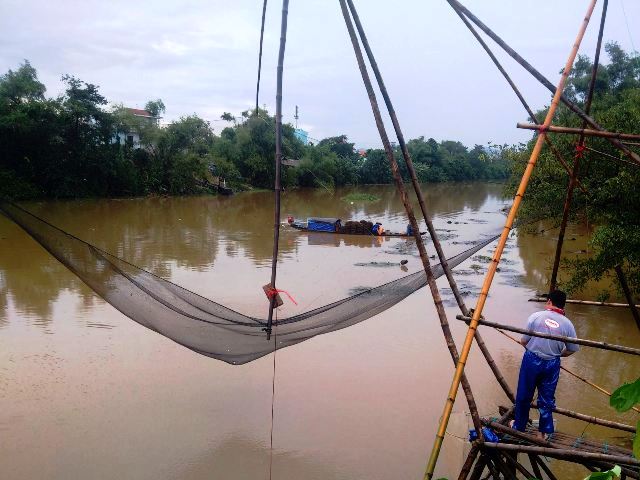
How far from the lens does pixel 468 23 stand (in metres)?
2.77

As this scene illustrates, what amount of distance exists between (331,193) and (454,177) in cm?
1948

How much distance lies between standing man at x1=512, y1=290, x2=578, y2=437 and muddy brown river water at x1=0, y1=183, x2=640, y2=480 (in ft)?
4.23

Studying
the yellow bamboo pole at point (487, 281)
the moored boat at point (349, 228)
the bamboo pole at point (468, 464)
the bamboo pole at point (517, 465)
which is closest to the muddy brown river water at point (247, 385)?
the bamboo pole at point (517, 465)

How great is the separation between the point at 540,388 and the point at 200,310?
2245mm

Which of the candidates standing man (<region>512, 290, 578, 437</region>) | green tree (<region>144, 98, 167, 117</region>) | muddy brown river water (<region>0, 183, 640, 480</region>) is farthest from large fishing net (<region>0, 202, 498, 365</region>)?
green tree (<region>144, 98, 167, 117</region>)

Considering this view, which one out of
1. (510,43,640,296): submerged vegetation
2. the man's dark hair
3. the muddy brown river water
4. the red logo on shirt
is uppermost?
(510,43,640,296): submerged vegetation

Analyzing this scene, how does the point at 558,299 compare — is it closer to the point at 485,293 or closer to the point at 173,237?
the point at 485,293

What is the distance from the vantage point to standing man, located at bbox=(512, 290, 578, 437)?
270 cm

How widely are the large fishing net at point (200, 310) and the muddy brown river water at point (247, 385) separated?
856mm

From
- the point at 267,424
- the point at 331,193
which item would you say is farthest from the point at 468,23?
the point at 331,193

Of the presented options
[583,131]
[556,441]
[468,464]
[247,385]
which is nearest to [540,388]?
[556,441]

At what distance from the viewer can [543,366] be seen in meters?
2.71

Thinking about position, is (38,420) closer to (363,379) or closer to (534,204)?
(363,379)

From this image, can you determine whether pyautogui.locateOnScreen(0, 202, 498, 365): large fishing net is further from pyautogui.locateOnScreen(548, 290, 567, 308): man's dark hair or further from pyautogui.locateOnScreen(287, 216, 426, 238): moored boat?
pyautogui.locateOnScreen(287, 216, 426, 238): moored boat
